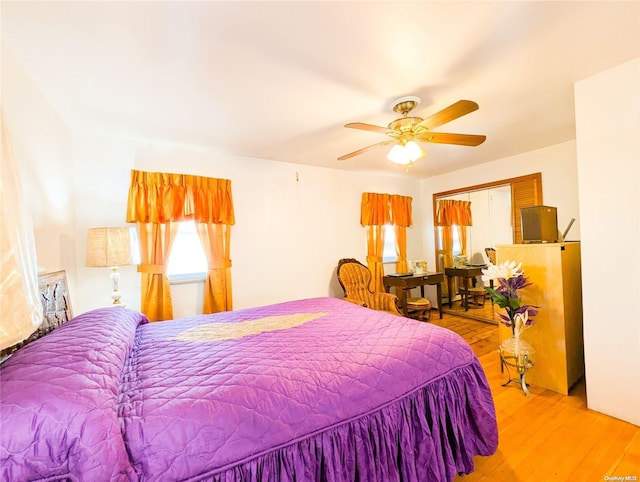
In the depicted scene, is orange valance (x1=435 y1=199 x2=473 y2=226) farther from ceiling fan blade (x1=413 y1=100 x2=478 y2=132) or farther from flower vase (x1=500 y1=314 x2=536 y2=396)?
ceiling fan blade (x1=413 y1=100 x2=478 y2=132)

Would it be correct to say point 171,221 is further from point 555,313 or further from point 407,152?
point 555,313

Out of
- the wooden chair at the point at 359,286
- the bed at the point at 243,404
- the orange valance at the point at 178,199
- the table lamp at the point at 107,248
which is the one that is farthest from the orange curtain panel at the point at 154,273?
the wooden chair at the point at 359,286

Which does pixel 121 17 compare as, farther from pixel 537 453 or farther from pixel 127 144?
pixel 537 453

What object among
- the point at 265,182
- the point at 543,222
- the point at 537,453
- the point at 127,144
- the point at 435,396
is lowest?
the point at 537,453

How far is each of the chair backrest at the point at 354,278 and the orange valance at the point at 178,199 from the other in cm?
165

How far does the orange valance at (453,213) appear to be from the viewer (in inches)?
169

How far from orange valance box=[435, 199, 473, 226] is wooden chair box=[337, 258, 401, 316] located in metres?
1.73

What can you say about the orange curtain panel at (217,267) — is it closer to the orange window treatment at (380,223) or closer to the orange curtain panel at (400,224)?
the orange window treatment at (380,223)

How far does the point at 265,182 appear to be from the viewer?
351cm

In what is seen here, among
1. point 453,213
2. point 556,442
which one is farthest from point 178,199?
point 453,213

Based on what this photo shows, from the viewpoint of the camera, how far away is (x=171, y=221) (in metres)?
2.88

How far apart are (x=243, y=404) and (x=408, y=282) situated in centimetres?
345

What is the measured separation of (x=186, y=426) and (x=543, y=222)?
9.81ft

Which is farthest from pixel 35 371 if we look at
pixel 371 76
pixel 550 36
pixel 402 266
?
pixel 402 266
